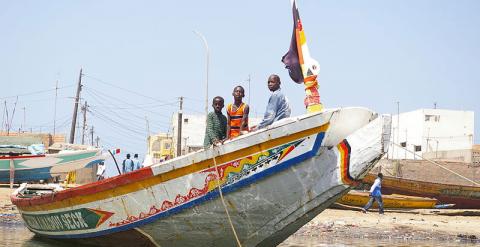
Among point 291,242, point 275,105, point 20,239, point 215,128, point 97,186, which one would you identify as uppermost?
point 275,105

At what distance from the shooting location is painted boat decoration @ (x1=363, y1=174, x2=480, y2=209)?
23594 mm

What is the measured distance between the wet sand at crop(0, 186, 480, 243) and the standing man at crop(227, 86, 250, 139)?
7535 mm

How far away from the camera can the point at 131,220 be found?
8.45 meters

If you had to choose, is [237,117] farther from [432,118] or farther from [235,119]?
[432,118]

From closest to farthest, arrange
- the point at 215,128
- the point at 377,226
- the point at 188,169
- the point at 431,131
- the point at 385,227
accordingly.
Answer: the point at 188,169
the point at 215,128
the point at 385,227
the point at 377,226
the point at 431,131

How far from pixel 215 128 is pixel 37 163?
1630 centimetres

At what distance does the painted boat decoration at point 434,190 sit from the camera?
2359 centimetres

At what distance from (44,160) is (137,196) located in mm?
16005

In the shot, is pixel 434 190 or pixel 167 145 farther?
pixel 167 145

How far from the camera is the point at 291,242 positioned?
1355 cm

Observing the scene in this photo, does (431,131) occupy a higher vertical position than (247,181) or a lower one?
lower

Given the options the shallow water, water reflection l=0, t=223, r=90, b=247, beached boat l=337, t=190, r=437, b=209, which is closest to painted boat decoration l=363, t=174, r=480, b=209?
beached boat l=337, t=190, r=437, b=209

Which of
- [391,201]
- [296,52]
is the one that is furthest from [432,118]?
[296,52]

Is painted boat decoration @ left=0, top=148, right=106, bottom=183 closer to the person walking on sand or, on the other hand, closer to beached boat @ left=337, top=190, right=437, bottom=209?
beached boat @ left=337, top=190, right=437, bottom=209
